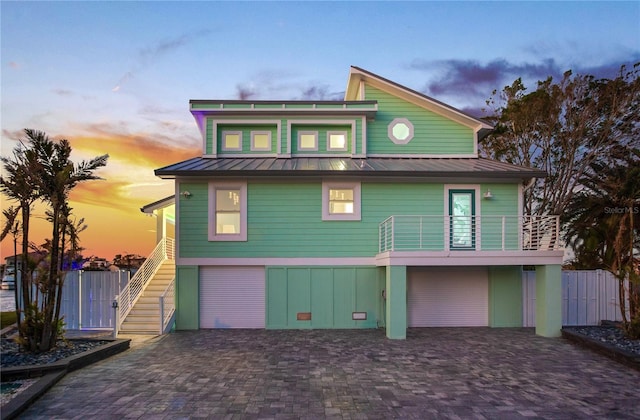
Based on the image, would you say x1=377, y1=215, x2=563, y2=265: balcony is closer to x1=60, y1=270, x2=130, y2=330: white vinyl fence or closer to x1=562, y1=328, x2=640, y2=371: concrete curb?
x1=562, y1=328, x2=640, y2=371: concrete curb

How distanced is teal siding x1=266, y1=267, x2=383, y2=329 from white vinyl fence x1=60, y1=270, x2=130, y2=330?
4.99 metres

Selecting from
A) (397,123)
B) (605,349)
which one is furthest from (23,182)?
(605,349)

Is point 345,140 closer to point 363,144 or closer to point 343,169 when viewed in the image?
point 363,144

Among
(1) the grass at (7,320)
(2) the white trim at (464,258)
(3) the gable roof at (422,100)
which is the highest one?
(3) the gable roof at (422,100)

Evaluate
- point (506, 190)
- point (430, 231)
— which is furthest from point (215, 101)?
point (506, 190)

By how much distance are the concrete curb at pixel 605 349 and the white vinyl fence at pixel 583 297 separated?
1.76 metres

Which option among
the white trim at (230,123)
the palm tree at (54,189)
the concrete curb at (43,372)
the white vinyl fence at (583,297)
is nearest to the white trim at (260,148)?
the white trim at (230,123)

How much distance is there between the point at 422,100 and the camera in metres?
13.3

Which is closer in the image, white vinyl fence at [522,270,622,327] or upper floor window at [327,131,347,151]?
white vinyl fence at [522,270,622,327]

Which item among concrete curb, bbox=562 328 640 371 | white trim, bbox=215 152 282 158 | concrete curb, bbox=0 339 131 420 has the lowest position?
concrete curb, bbox=562 328 640 371

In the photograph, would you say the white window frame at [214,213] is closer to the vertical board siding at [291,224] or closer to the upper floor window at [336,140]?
the vertical board siding at [291,224]

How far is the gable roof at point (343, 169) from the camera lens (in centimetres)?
1152

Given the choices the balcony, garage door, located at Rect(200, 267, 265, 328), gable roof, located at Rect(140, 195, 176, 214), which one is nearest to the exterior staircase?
garage door, located at Rect(200, 267, 265, 328)

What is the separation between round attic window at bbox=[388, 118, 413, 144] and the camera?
1352 cm
